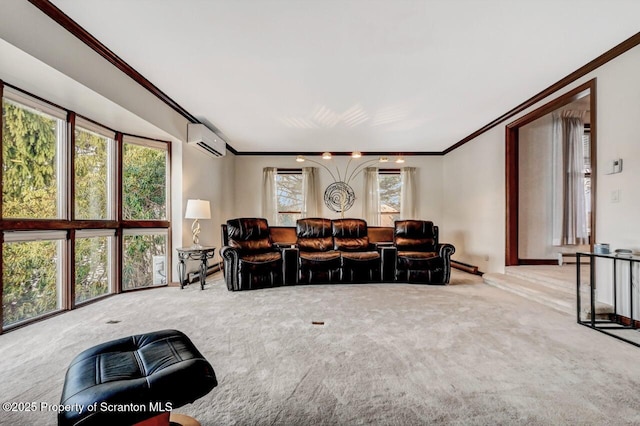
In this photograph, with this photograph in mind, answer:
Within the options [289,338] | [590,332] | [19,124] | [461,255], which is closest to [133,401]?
[289,338]

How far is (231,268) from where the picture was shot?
411 cm

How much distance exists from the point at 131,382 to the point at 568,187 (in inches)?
240

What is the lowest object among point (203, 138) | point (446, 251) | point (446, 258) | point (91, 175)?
point (446, 258)

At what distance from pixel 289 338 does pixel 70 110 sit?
3.44 metres

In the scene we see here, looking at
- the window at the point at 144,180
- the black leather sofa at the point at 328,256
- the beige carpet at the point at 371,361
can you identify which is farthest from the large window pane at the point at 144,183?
the beige carpet at the point at 371,361

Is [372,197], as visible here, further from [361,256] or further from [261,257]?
[261,257]

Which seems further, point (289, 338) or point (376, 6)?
point (289, 338)

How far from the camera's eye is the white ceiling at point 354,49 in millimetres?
2166

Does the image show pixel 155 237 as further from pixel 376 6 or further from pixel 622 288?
pixel 622 288

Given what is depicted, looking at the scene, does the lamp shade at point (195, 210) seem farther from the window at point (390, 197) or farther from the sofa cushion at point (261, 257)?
the window at point (390, 197)

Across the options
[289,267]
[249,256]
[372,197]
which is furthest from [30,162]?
[372,197]

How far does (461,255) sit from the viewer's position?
5.99 m

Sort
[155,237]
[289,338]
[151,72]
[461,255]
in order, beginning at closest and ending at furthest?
1. [289,338]
2. [151,72]
3. [155,237]
4. [461,255]

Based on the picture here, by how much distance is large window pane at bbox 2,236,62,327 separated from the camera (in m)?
2.61
